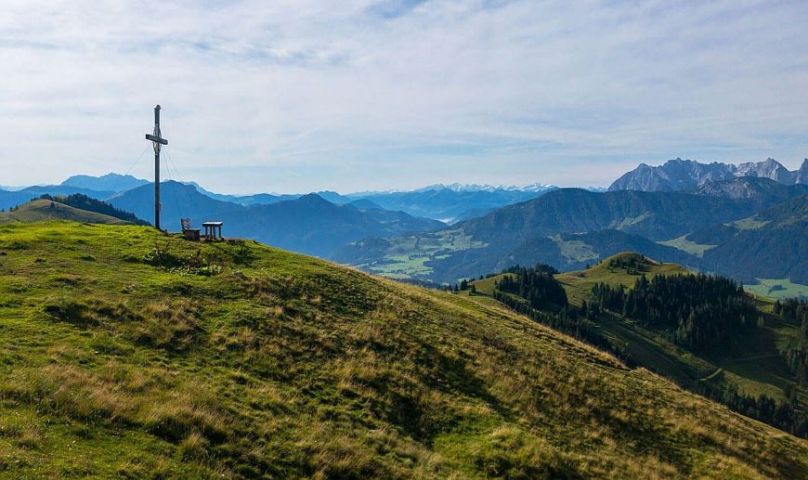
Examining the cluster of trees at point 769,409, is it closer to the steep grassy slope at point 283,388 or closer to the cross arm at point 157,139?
the steep grassy slope at point 283,388

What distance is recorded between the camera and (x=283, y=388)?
2020 cm

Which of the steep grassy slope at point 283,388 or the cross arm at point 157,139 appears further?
the cross arm at point 157,139

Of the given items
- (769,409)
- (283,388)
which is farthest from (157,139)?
(769,409)

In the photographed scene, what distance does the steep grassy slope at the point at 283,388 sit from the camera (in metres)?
14.9

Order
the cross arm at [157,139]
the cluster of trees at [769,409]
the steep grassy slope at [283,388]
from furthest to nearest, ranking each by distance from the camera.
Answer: the cluster of trees at [769,409], the cross arm at [157,139], the steep grassy slope at [283,388]

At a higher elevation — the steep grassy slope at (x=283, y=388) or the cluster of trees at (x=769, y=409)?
the steep grassy slope at (x=283, y=388)

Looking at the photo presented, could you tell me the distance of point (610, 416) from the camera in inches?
1060

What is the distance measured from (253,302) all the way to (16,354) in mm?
12159

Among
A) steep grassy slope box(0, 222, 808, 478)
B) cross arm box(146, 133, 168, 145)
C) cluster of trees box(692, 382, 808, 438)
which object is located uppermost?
cross arm box(146, 133, 168, 145)

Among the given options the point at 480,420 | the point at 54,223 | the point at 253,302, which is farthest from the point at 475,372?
the point at 54,223

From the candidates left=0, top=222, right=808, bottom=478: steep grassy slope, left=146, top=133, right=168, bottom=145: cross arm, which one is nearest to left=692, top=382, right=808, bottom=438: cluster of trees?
left=0, top=222, right=808, bottom=478: steep grassy slope

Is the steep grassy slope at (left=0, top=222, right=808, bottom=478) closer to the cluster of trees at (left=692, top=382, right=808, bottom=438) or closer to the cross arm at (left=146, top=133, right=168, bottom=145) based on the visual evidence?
the cross arm at (left=146, top=133, right=168, bottom=145)

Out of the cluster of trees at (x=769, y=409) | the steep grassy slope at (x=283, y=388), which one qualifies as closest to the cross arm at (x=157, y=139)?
the steep grassy slope at (x=283, y=388)

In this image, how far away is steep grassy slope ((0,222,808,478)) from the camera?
1489 cm
